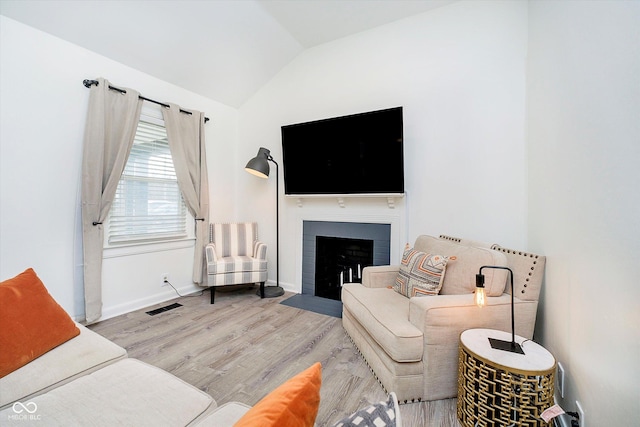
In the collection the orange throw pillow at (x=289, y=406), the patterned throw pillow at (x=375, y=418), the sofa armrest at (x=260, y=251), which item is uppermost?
the orange throw pillow at (x=289, y=406)

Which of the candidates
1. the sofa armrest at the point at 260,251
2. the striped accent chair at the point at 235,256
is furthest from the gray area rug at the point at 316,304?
the sofa armrest at the point at 260,251

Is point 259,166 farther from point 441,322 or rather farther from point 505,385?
point 505,385

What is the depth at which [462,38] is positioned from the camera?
262 cm

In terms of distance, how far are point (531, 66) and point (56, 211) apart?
419cm

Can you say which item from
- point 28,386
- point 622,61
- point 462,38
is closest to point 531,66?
point 462,38

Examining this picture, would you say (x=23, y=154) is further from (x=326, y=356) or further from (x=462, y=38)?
(x=462, y=38)

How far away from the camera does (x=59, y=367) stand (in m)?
1.16

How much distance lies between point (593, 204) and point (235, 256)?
10.9 feet

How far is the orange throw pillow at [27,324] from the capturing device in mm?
1149

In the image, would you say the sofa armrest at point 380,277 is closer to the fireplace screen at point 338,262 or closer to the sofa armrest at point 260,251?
the fireplace screen at point 338,262

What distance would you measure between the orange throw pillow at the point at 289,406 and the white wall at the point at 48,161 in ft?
9.48

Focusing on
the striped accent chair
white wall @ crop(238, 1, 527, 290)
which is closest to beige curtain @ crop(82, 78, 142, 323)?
the striped accent chair

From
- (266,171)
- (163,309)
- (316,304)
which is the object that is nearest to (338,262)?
(316,304)

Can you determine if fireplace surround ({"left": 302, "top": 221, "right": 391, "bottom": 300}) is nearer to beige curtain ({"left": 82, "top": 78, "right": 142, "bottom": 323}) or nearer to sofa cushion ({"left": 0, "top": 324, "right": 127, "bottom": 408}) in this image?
beige curtain ({"left": 82, "top": 78, "right": 142, "bottom": 323})
